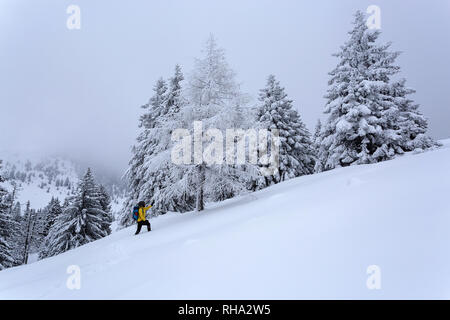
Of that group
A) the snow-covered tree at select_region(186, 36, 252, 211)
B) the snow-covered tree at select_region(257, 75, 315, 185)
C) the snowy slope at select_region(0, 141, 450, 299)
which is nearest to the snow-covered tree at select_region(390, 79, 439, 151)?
the snow-covered tree at select_region(257, 75, 315, 185)

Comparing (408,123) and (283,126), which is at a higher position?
(283,126)

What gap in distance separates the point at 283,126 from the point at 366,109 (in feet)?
22.7

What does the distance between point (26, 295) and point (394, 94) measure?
21287 millimetres

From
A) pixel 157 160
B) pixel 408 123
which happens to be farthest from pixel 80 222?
pixel 408 123

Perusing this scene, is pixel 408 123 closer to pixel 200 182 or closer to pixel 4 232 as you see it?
pixel 200 182

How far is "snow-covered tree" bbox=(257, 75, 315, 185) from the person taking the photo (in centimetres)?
1872

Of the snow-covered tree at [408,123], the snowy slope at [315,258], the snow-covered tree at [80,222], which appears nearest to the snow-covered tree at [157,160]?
the snow-covered tree at [80,222]

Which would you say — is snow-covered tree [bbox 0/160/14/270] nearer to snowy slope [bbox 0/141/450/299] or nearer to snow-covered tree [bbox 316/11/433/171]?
A: snowy slope [bbox 0/141/450/299]

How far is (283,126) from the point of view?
19484 millimetres

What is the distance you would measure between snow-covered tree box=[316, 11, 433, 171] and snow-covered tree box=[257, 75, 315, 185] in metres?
3.67

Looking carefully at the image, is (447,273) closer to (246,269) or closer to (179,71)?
(246,269)

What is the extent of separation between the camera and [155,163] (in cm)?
1030
